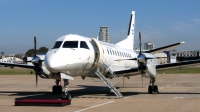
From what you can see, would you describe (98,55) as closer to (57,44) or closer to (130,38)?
(57,44)

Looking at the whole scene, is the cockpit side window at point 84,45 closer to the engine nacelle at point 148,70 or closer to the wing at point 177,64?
the engine nacelle at point 148,70

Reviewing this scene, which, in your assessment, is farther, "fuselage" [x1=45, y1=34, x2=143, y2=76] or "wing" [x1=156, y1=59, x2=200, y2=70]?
"wing" [x1=156, y1=59, x2=200, y2=70]

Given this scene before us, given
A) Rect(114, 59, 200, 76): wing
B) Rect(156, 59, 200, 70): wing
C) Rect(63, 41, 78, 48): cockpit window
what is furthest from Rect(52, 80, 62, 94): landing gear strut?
Rect(156, 59, 200, 70): wing

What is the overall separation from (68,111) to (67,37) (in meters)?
5.89

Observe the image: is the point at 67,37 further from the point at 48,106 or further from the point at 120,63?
the point at 120,63

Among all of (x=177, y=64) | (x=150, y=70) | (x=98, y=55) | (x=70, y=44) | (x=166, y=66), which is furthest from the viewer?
(x=166, y=66)

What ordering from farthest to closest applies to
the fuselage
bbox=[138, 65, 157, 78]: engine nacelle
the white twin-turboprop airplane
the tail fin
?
the tail fin → bbox=[138, 65, 157, 78]: engine nacelle → the white twin-turboprop airplane → the fuselage

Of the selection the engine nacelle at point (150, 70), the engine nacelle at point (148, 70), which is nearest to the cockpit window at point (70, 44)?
the engine nacelle at point (148, 70)

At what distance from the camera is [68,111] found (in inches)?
474

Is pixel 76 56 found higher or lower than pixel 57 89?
higher

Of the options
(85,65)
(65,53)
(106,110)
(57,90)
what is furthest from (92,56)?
(106,110)

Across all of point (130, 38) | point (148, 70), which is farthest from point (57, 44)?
point (130, 38)

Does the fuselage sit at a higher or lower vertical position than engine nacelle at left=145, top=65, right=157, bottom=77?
higher

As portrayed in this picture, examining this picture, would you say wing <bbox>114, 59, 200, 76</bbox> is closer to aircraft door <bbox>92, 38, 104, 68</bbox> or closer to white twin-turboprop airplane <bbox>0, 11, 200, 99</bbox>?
white twin-turboprop airplane <bbox>0, 11, 200, 99</bbox>
